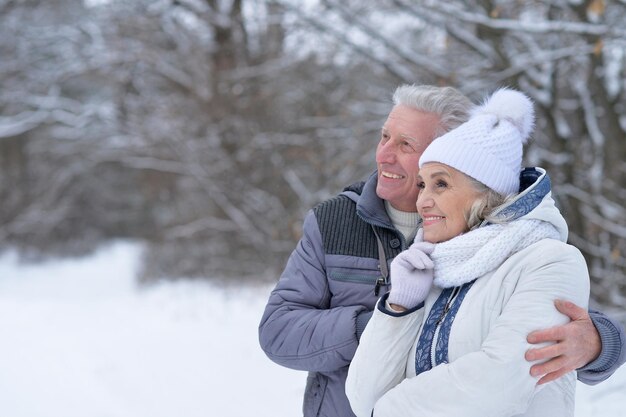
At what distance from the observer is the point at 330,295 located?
90.1 inches

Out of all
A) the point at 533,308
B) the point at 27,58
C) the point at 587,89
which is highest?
the point at 27,58

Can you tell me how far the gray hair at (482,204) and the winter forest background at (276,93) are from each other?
11.7 ft

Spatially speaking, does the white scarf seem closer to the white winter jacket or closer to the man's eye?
the white winter jacket

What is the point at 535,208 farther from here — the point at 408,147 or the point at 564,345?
the point at 408,147

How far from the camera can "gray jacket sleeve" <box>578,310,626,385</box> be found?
196 cm

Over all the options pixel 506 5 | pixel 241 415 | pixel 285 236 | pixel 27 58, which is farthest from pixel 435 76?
pixel 27 58

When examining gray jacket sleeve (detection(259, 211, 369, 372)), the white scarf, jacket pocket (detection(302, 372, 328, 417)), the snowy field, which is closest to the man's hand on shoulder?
the white scarf

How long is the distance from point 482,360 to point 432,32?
7155 millimetres

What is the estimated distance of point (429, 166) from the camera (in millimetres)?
2012

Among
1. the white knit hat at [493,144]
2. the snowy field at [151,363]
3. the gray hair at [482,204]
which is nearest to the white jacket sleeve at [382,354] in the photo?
the gray hair at [482,204]

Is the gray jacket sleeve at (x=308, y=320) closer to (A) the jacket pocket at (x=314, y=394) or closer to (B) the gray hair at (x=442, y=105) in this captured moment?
(A) the jacket pocket at (x=314, y=394)

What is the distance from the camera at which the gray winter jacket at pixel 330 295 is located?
83.9 inches

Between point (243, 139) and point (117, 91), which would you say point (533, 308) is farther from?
point (117, 91)

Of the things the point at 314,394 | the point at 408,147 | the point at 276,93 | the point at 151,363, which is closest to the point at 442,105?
the point at 408,147
